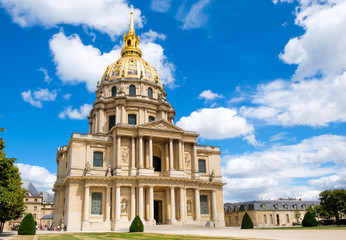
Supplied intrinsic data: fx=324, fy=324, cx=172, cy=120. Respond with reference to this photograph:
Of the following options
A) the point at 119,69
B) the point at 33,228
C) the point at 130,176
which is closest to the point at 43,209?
the point at 119,69

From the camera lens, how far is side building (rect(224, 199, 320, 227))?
7019 cm

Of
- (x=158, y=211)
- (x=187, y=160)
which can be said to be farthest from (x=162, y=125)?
(x=158, y=211)

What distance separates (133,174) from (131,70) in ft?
77.3

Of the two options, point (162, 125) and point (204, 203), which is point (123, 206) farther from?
point (204, 203)

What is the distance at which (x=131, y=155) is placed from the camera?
47281 mm

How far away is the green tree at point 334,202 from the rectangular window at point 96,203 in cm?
3503

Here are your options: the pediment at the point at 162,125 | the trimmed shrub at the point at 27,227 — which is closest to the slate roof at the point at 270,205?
the pediment at the point at 162,125

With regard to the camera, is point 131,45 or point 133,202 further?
point 131,45

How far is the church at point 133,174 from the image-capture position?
44188mm

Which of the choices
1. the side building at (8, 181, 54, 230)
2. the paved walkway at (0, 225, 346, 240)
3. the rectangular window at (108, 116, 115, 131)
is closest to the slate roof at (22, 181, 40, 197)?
the side building at (8, 181, 54, 230)

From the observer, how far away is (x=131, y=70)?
6178 cm

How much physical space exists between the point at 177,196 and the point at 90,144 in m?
14.8

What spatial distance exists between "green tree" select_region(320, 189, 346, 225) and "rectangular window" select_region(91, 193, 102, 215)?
115ft

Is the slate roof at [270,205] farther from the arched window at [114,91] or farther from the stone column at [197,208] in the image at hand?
the arched window at [114,91]
